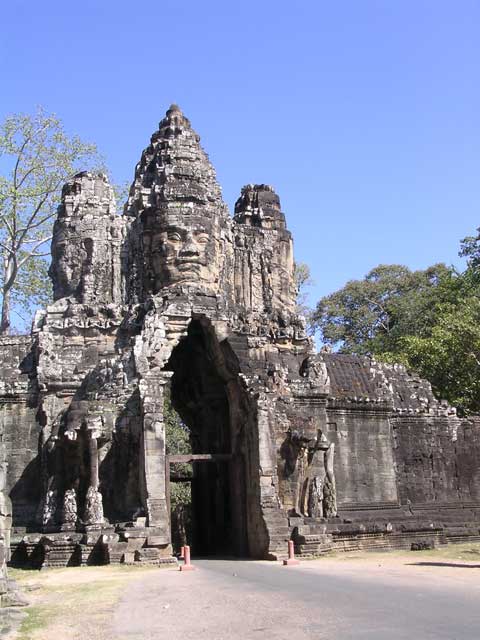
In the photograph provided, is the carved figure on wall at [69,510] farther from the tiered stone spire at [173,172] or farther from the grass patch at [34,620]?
the tiered stone spire at [173,172]

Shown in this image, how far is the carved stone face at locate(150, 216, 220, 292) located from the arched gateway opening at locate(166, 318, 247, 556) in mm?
1370

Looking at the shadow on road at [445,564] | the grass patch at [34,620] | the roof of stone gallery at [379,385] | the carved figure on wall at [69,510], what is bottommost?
the grass patch at [34,620]

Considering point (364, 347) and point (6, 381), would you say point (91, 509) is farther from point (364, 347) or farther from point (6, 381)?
point (364, 347)

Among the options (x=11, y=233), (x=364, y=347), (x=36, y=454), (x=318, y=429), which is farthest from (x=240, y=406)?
(x=364, y=347)

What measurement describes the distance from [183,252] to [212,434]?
571cm

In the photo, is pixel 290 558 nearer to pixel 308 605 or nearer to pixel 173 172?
pixel 308 605

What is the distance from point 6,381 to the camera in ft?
76.8

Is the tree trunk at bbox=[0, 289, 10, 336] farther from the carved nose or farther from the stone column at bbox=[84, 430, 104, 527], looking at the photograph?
the stone column at bbox=[84, 430, 104, 527]

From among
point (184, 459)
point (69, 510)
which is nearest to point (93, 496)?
point (69, 510)

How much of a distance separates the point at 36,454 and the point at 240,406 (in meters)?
5.61

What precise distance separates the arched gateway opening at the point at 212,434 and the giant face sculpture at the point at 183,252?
1.38m

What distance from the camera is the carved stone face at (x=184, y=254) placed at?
24.5 m

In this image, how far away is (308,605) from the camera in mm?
10633

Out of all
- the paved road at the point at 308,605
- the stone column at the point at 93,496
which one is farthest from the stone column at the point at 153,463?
the paved road at the point at 308,605
